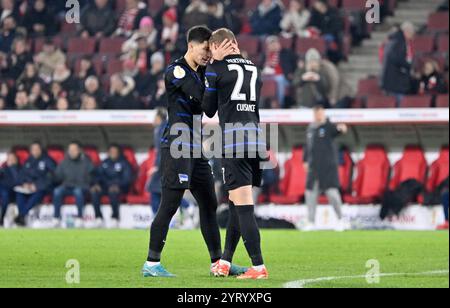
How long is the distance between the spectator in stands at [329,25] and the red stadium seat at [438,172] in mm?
3279

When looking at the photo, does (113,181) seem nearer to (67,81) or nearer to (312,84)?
(67,81)

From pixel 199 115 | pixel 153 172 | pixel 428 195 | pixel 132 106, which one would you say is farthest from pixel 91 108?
pixel 199 115

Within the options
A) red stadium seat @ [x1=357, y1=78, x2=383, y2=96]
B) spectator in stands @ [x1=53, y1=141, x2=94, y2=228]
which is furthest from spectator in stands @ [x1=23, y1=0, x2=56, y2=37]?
red stadium seat @ [x1=357, y1=78, x2=383, y2=96]

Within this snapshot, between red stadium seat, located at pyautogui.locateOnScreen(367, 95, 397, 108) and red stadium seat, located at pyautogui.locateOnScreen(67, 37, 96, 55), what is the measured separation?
6.65m

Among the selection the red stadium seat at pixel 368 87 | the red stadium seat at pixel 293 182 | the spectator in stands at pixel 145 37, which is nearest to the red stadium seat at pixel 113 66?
the spectator in stands at pixel 145 37

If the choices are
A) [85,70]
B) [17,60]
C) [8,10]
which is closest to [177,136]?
[85,70]

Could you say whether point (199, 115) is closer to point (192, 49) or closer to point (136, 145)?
point (192, 49)

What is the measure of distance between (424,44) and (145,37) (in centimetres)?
569

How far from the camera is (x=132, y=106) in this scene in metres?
23.0

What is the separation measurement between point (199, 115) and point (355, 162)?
11.8 metres

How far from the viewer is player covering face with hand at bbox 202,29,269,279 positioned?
33.3 feet

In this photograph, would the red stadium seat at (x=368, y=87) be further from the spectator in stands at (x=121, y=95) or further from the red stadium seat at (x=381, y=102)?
the spectator in stands at (x=121, y=95)

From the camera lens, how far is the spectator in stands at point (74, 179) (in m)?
22.6

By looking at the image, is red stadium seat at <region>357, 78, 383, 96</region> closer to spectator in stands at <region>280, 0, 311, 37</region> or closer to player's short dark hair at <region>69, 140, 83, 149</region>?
spectator in stands at <region>280, 0, 311, 37</region>
